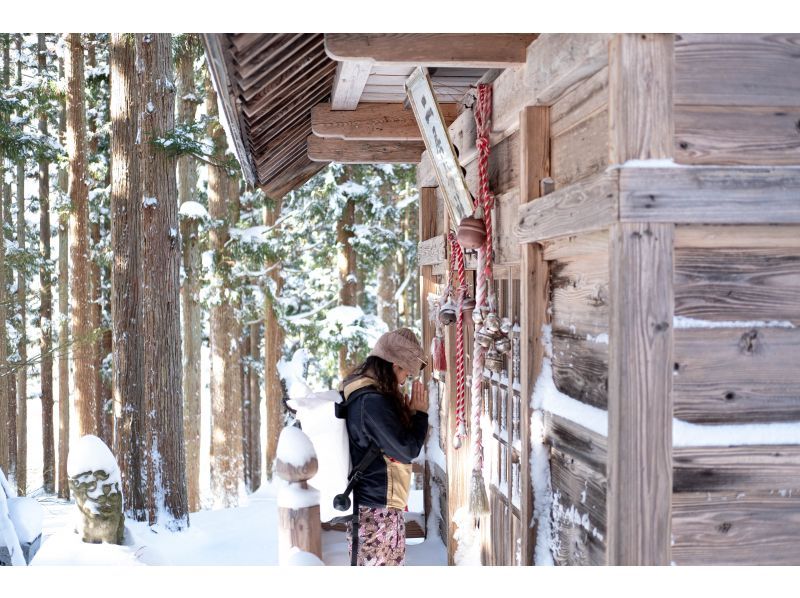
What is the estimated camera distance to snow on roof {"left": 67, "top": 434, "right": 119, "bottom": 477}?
207 inches

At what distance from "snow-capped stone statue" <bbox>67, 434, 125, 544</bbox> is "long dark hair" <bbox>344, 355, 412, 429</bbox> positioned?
6.64 ft

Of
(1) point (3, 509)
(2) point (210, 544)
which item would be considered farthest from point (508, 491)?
(2) point (210, 544)

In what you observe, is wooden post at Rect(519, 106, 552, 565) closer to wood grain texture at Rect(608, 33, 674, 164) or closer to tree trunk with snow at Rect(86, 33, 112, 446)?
wood grain texture at Rect(608, 33, 674, 164)

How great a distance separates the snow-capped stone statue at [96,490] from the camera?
525cm

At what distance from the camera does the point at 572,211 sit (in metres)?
2.96

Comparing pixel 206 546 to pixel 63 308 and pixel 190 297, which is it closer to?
pixel 190 297

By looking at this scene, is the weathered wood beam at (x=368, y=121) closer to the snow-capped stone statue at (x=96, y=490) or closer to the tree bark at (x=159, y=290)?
the snow-capped stone statue at (x=96, y=490)

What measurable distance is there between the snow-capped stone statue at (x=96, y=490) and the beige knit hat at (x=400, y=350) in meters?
2.24

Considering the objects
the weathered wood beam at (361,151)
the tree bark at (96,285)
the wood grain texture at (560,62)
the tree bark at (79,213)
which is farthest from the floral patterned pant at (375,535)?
the tree bark at (96,285)

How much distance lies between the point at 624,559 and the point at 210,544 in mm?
7435

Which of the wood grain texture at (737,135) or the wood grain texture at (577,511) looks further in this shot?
the wood grain texture at (577,511)

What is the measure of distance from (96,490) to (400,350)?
248 centimetres

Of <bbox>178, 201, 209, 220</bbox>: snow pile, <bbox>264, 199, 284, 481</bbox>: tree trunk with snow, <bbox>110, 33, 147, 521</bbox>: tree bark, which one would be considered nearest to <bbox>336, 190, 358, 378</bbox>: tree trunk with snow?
<bbox>264, 199, 284, 481</bbox>: tree trunk with snow
